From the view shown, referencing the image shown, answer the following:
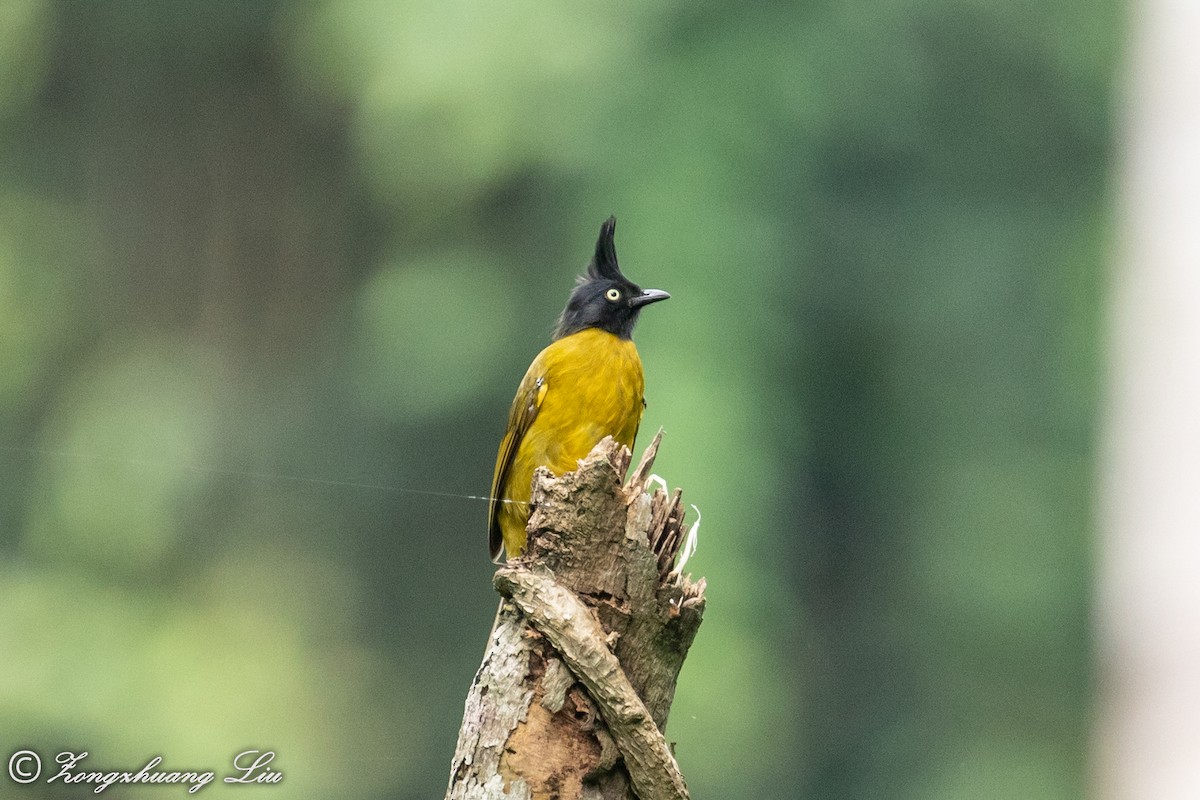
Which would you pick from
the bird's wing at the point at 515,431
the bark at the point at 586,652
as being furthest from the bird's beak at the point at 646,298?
the bark at the point at 586,652

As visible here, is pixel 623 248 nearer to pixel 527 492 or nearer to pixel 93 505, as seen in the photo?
pixel 527 492

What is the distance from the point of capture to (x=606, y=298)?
3.04m

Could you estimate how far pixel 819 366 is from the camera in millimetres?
4527

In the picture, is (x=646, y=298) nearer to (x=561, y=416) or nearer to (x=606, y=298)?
(x=606, y=298)

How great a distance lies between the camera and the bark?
5.24 feet

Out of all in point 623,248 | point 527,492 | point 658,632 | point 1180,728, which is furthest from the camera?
point 623,248

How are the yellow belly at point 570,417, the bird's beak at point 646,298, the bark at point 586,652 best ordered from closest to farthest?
the bark at point 586,652 < the yellow belly at point 570,417 < the bird's beak at point 646,298

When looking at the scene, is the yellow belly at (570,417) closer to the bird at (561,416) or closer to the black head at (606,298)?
the bird at (561,416)

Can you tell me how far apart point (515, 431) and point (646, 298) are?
1.67ft

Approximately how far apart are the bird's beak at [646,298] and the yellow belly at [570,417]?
0.67 ft

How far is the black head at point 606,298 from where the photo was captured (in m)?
3.03

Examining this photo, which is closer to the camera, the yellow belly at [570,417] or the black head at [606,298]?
the yellow belly at [570,417]

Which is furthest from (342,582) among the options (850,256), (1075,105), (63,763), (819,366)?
(1075,105)

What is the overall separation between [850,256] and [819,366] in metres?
0.45
